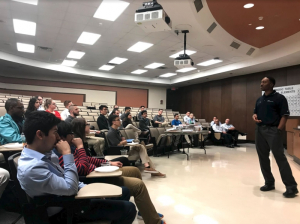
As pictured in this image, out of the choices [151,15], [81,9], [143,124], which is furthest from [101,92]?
[151,15]

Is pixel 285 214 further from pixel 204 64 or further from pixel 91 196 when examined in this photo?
→ pixel 204 64

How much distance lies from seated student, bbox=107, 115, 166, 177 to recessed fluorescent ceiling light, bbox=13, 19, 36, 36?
390 cm

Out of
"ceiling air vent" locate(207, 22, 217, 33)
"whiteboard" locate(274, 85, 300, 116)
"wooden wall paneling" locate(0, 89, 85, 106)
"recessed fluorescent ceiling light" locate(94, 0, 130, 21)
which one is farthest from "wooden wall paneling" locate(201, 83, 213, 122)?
"recessed fluorescent ceiling light" locate(94, 0, 130, 21)

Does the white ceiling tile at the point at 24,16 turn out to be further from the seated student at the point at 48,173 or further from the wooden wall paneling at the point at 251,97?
the wooden wall paneling at the point at 251,97

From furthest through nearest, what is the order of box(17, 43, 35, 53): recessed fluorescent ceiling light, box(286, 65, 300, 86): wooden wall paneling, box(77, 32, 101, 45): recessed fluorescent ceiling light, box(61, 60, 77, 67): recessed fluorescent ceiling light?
box(61, 60, 77, 67): recessed fluorescent ceiling light < box(286, 65, 300, 86): wooden wall paneling < box(17, 43, 35, 53): recessed fluorescent ceiling light < box(77, 32, 101, 45): recessed fluorescent ceiling light

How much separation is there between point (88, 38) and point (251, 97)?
7358 mm

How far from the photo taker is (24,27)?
5355mm

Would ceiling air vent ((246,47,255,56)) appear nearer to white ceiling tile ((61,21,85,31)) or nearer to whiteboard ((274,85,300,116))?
whiteboard ((274,85,300,116))

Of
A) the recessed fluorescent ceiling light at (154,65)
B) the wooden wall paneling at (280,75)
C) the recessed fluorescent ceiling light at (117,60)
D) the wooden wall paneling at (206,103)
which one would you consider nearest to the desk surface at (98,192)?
the recessed fluorescent ceiling light at (117,60)

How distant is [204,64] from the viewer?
8695 mm

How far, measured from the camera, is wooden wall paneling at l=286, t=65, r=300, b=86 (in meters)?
7.39

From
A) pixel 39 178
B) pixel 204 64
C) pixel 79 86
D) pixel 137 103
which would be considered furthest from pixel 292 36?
pixel 79 86

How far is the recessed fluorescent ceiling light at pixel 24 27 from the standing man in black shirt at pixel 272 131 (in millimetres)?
5560

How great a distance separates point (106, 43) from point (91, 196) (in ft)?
20.0
